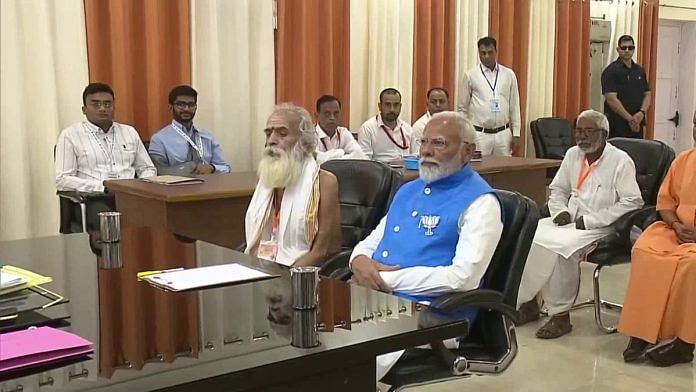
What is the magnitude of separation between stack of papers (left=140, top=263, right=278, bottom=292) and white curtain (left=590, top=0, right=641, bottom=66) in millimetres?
7465

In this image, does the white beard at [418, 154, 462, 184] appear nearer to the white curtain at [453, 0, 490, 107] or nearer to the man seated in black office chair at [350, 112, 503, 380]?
the man seated in black office chair at [350, 112, 503, 380]

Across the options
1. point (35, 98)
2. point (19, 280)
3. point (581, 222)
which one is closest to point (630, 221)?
point (581, 222)

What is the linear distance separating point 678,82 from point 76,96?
24.7ft

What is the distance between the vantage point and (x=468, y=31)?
25.5 feet

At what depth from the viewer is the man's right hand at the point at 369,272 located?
270 centimetres

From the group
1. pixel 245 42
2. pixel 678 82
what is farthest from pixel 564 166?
pixel 678 82

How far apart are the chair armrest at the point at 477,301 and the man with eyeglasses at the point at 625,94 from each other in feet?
21.0

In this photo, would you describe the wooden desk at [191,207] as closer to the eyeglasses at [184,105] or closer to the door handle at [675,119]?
the eyeglasses at [184,105]

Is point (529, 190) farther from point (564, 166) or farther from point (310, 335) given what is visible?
point (310, 335)

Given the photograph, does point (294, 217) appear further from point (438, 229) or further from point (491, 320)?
point (491, 320)

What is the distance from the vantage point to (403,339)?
5.52 feet

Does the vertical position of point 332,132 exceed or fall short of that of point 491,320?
it exceeds it

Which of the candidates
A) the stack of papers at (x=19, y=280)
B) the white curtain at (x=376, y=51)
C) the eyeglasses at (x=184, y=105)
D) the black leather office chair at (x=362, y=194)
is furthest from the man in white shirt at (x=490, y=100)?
the stack of papers at (x=19, y=280)

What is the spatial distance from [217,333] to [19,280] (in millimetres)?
584
